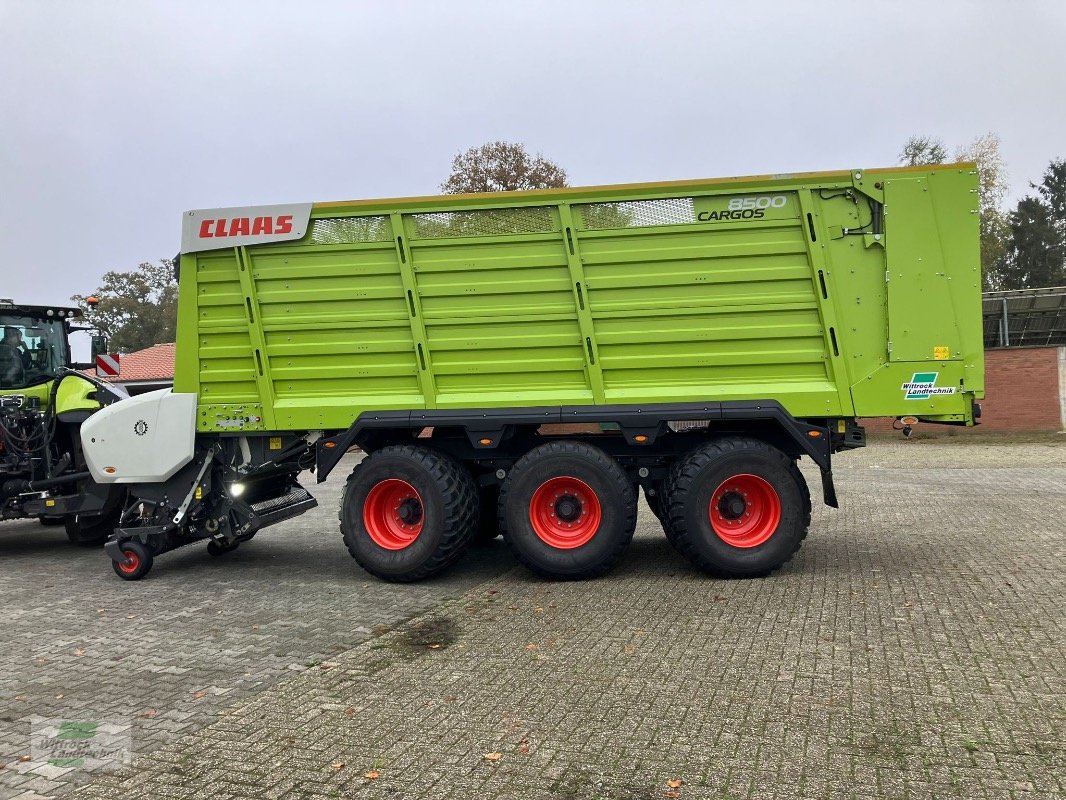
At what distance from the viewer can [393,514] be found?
7.20 meters

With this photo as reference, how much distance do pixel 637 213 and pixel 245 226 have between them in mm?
3290

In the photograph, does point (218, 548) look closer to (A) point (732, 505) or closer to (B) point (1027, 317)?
(A) point (732, 505)

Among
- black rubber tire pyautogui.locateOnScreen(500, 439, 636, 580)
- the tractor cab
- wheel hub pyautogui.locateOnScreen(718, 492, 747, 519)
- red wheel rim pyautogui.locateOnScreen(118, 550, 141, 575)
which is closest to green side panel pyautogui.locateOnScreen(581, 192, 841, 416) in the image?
black rubber tire pyautogui.locateOnScreen(500, 439, 636, 580)

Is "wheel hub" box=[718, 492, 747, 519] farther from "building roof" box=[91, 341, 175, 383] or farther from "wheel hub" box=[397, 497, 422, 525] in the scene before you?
"building roof" box=[91, 341, 175, 383]

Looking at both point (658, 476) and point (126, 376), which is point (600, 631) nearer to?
point (658, 476)

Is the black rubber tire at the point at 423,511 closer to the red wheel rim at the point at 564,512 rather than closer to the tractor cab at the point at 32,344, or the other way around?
the red wheel rim at the point at 564,512

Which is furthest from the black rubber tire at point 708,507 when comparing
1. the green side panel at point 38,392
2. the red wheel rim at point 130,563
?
the green side panel at point 38,392

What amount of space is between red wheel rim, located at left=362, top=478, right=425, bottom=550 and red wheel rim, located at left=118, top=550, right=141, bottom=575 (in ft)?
7.15

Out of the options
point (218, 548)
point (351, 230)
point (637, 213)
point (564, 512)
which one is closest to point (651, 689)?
point (564, 512)

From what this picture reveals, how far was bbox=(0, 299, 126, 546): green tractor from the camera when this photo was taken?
855cm

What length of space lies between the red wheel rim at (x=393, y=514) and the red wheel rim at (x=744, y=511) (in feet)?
7.95

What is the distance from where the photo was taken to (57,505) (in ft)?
27.8

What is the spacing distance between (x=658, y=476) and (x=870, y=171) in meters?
2.87

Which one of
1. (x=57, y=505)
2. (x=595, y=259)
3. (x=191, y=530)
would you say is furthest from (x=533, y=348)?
(x=57, y=505)
